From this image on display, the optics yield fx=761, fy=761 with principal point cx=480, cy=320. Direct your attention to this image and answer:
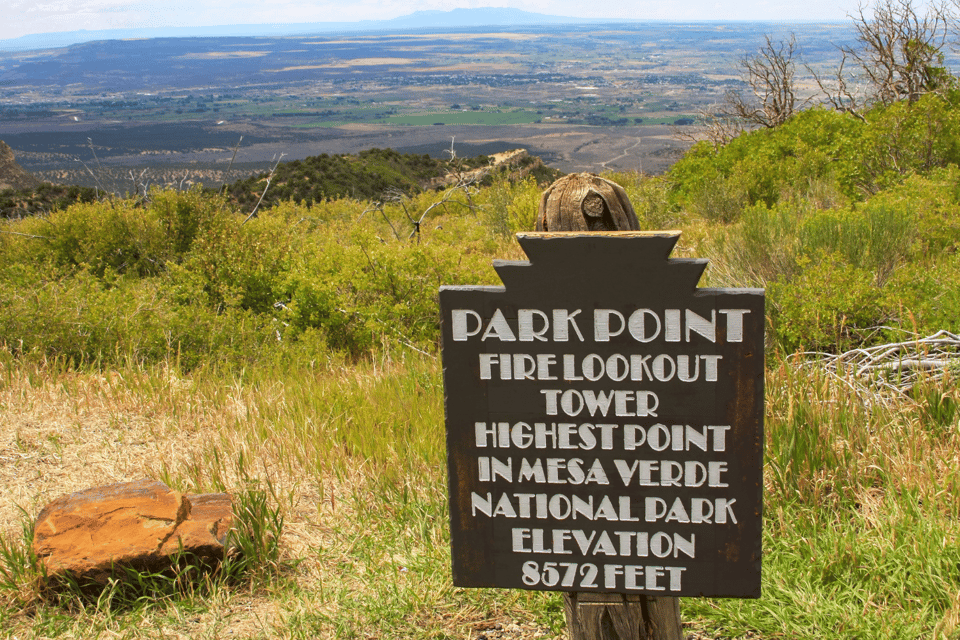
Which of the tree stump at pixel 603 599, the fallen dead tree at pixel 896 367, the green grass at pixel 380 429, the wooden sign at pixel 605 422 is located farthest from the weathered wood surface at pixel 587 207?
the fallen dead tree at pixel 896 367

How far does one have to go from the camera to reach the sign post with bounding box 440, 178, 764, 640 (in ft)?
5.86

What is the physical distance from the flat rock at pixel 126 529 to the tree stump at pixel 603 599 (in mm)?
1472

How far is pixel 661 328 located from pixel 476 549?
0.77 m

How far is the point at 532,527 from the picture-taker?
198 cm

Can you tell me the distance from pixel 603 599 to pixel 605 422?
518 millimetres

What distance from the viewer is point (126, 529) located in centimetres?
288

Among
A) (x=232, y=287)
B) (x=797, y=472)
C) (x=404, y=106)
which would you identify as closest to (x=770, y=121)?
(x=232, y=287)

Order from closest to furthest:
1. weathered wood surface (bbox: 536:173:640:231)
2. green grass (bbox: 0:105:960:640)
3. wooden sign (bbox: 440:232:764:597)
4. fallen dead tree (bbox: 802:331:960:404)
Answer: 1. wooden sign (bbox: 440:232:764:597)
2. weathered wood surface (bbox: 536:173:640:231)
3. green grass (bbox: 0:105:960:640)
4. fallen dead tree (bbox: 802:331:960:404)

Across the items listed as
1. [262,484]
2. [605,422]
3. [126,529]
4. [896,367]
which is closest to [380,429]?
[262,484]

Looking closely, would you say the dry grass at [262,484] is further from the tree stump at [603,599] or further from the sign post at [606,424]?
the sign post at [606,424]

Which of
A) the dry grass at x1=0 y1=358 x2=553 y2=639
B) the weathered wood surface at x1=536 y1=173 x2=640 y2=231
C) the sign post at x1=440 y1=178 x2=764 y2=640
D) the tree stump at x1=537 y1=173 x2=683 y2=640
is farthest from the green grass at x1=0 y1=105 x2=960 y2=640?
the weathered wood surface at x1=536 y1=173 x2=640 y2=231

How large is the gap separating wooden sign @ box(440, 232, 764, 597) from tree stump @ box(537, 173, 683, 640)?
84 millimetres

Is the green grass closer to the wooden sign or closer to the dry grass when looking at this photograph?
the dry grass

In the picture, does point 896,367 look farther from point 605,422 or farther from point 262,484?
point 262,484
